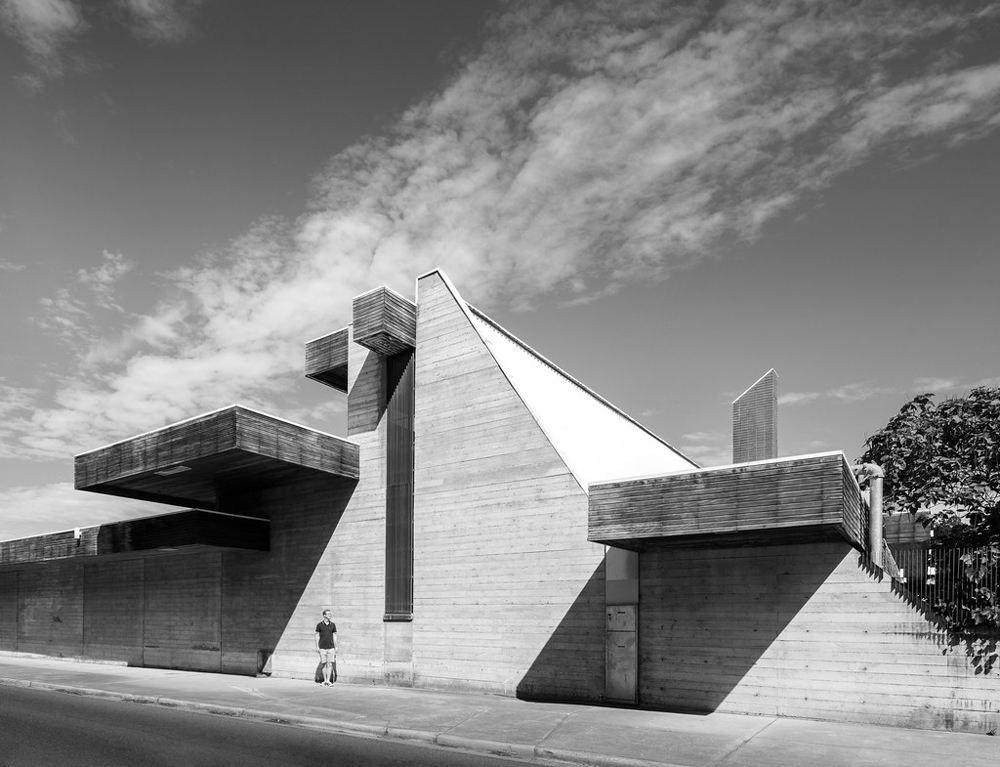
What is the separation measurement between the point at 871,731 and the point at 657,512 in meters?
4.84

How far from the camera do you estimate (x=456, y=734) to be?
43.6 ft

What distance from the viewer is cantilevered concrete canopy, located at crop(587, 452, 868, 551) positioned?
43.4ft

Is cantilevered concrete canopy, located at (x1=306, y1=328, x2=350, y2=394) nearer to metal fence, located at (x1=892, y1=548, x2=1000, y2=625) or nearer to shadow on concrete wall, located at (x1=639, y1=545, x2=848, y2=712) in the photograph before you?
shadow on concrete wall, located at (x1=639, y1=545, x2=848, y2=712)

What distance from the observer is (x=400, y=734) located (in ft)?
44.6

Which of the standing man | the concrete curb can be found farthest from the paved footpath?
the standing man

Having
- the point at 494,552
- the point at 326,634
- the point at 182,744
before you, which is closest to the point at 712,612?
the point at 494,552

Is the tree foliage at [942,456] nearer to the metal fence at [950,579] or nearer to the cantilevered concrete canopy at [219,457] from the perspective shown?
the metal fence at [950,579]

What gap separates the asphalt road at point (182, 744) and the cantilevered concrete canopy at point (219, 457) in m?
6.39

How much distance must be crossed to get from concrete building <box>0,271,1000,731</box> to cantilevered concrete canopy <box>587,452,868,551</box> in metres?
0.04

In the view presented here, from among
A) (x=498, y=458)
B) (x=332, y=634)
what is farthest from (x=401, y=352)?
(x=332, y=634)

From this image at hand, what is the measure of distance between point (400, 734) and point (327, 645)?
26.4 feet

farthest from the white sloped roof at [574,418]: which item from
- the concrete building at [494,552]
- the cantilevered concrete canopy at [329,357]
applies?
the cantilevered concrete canopy at [329,357]

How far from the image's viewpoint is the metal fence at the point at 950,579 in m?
13.6

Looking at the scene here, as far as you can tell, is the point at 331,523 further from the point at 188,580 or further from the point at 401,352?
the point at 188,580
